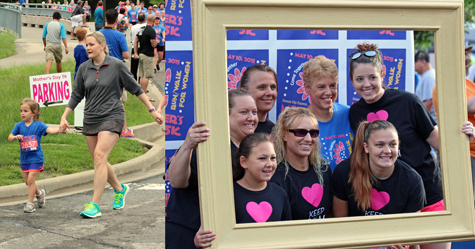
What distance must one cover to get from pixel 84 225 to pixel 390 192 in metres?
3.82

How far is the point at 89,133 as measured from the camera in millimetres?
5699

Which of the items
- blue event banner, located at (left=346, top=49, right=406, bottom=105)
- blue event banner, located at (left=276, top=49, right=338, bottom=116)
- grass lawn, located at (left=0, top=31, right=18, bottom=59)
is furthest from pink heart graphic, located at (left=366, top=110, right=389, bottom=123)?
grass lawn, located at (left=0, top=31, right=18, bottom=59)

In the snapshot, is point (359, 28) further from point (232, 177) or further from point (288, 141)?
point (232, 177)

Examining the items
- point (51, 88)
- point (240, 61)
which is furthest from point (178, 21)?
point (51, 88)

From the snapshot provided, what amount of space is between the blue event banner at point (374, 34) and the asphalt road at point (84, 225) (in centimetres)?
307

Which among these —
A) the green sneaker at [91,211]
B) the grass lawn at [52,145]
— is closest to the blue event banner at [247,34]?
the green sneaker at [91,211]

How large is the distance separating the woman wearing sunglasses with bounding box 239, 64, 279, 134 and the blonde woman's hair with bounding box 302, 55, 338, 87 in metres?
0.17

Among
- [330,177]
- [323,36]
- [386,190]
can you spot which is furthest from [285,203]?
[323,36]

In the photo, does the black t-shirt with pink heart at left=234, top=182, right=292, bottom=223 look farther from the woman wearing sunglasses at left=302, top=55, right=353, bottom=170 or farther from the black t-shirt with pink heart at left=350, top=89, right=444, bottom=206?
the black t-shirt with pink heart at left=350, top=89, right=444, bottom=206

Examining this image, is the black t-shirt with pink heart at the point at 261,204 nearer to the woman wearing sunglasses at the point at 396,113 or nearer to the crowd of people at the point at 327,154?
the crowd of people at the point at 327,154

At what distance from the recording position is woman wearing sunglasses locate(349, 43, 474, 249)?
2.78m

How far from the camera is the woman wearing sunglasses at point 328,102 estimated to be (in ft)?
9.03

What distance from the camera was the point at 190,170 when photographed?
2.79 metres

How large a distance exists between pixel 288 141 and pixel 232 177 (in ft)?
1.37
